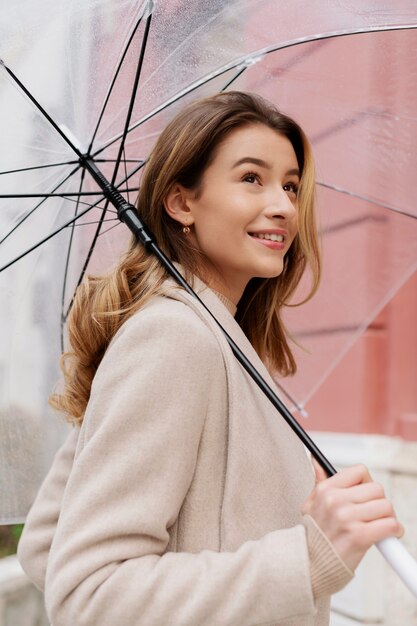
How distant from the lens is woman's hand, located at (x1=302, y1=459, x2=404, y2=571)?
1468mm

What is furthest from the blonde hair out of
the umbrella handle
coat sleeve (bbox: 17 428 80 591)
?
the umbrella handle

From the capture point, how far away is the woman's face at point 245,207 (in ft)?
6.43

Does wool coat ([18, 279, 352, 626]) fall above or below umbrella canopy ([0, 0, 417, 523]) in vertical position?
below

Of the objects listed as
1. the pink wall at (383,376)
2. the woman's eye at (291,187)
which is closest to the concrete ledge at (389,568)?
the pink wall at (383,376)

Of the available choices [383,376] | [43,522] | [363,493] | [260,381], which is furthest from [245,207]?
[383,376]

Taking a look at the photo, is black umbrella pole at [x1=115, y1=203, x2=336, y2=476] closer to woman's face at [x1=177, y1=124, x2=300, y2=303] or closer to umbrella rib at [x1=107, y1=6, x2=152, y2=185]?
woman's face at [x1=177, y1=124, x2=300, y2=303]

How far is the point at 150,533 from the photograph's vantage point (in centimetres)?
151

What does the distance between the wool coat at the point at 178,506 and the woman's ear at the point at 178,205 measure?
356mm

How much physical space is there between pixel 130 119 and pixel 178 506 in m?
1.08

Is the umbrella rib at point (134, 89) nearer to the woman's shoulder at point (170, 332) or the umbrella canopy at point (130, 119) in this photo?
the umbrella canopy at point (130, 119)

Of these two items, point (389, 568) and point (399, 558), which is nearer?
point (399, 558)

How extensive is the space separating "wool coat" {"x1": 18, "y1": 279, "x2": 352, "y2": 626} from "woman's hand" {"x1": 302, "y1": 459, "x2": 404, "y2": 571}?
23 millimetres

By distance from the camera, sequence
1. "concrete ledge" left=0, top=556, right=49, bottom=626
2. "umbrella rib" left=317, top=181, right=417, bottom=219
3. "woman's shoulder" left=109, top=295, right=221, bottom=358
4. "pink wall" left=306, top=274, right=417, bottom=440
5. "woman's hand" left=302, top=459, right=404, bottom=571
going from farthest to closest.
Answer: "pink wall" left=306, top=274, right=417, bottom=440, "concrete ledge" left=0, top=556, right=49, bottom=626, "umbrella rib" left=317, top=181, right=417, bottom=219, "woman's shoulder" left=109, top=295, right=221, bottom=358, "woman's hand" left=302, top=459, right=404, bottom=571

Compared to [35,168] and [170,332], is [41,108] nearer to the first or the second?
[35,168]
